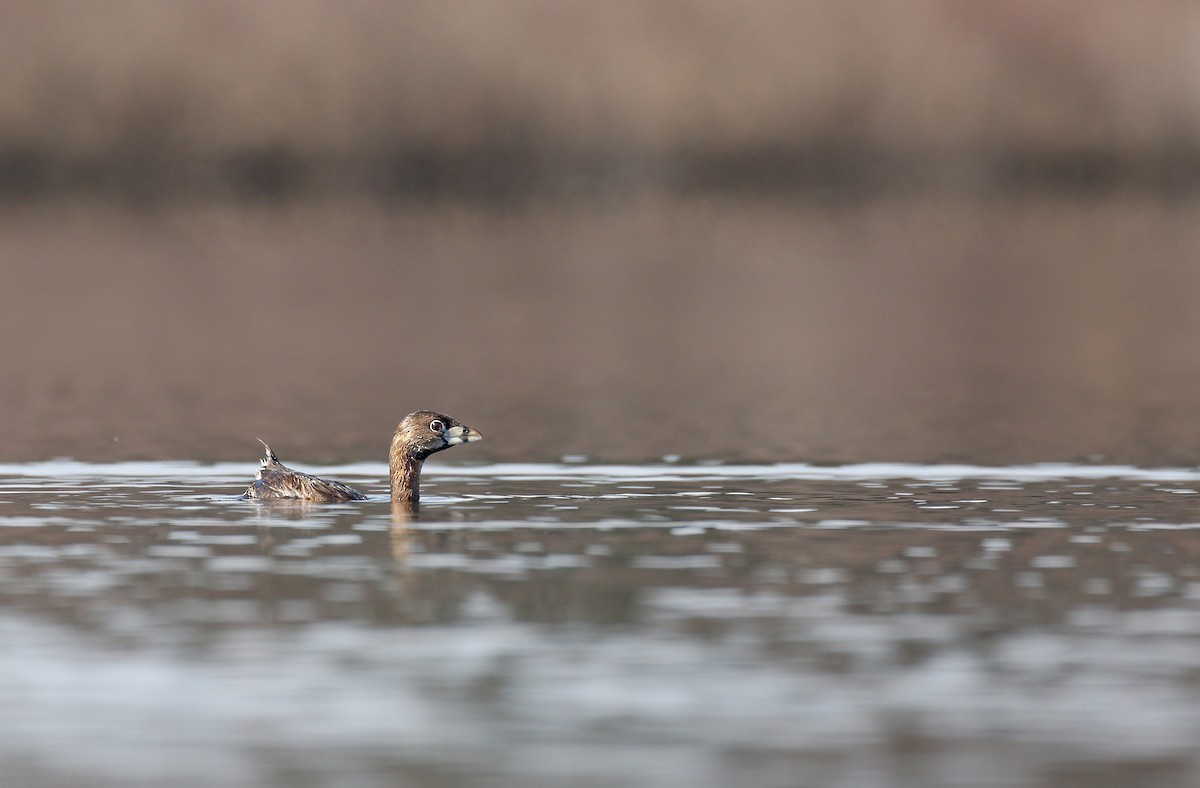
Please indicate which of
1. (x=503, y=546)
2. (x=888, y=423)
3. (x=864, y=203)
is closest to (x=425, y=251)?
(x=864, y=203)

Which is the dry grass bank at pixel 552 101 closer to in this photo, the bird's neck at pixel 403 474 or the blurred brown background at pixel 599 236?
Answer: the blurred brown background at pixel 599 236

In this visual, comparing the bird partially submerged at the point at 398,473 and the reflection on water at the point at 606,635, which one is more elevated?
the bird partially submerged at the point at 398,473

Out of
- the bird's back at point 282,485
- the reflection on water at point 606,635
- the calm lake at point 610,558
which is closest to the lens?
the reflection on water at point 606,635

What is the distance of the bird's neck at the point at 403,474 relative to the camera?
22.4 meters

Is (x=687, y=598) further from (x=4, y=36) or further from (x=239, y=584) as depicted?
(x=4, y=36)

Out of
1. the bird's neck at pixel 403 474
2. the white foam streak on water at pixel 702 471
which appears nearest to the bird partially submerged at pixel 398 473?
the bird's neck at pixel 403 474

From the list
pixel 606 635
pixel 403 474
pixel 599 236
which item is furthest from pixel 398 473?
pixel 599 236

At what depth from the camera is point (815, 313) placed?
162ft

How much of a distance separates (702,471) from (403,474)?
10.6 ft

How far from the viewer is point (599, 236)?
76.0 m

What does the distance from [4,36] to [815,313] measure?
64942mm

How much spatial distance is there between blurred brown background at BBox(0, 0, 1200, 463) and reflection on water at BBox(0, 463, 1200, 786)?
14.5 feet

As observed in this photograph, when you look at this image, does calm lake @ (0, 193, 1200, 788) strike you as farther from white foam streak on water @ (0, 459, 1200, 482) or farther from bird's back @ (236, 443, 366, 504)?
bird's back @ (236, 443, 366, 504)

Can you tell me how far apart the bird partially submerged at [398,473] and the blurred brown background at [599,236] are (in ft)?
9.78
